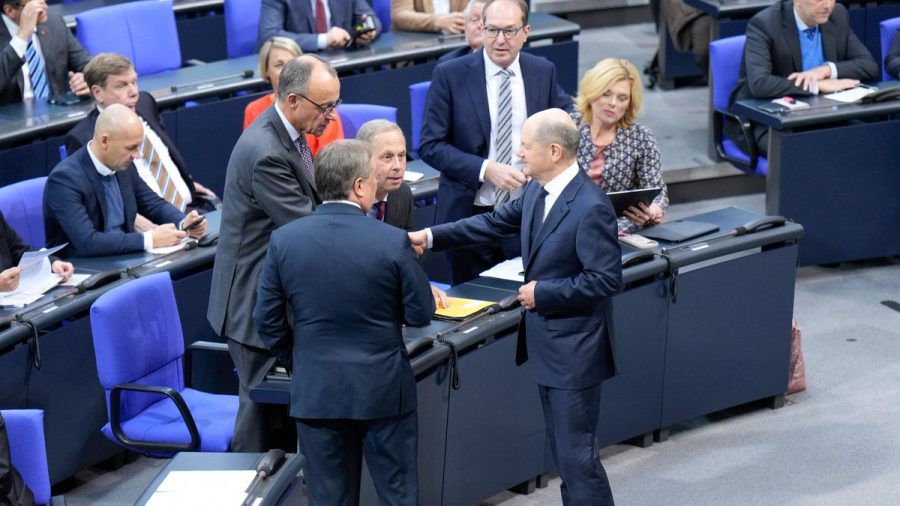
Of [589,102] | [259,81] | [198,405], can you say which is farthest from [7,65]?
[589,102]

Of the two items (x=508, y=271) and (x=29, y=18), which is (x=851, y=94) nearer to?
(x=508, y=271)

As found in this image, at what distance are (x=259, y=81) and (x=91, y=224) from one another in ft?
6.49

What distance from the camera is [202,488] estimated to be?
325 centimetres

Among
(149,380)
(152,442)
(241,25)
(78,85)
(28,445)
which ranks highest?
(241,25)

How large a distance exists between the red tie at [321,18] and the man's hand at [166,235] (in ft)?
8.29

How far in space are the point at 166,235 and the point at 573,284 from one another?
79.5 inches

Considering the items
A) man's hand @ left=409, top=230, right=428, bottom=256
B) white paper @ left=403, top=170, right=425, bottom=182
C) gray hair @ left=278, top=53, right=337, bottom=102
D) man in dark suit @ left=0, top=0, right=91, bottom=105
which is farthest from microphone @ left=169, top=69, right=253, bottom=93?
gray hair @ left=278, top=53, right=337, bottom=102

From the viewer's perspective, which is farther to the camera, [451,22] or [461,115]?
[451,22]

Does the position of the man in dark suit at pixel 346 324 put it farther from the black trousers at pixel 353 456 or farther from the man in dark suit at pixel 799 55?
the man in dark suit at pixel 799 55

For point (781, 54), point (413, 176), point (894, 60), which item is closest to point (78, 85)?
point (413, 176)

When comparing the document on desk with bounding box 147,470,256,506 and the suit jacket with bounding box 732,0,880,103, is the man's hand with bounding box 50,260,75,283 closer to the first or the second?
the document on desk with bounding box 147,470,256,506

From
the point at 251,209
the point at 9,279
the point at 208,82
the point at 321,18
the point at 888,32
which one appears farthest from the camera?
the point at 321,18

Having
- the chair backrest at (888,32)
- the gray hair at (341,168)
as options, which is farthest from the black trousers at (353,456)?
the chair backrest at (888,32)

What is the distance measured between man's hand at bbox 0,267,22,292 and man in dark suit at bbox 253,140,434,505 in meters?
1.42
